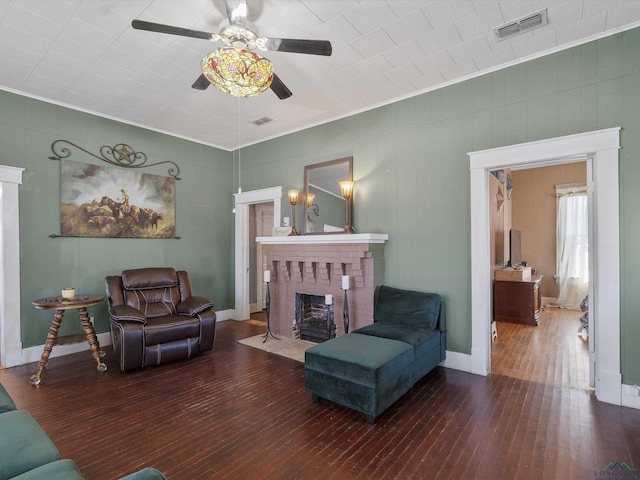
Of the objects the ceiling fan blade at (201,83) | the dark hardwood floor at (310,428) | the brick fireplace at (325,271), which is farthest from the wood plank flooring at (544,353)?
the ceiling fan blade at (201,83)

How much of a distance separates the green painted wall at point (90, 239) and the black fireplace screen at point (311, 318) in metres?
1.78

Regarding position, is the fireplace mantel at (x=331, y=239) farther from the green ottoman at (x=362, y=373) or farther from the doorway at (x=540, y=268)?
the doorway at (x=540, y=268)

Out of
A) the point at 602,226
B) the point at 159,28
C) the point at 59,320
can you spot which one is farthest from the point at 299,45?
the point at 59,320

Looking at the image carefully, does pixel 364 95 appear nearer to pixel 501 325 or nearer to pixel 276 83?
pixel 276 83

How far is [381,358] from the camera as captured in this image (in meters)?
2.56

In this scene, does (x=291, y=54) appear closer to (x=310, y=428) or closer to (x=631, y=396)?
(x=310, y=428)

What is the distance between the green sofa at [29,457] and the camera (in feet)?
3.90

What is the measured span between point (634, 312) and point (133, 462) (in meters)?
3.84

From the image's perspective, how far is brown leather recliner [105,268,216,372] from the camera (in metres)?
3.45

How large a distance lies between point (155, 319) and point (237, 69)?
2988mm

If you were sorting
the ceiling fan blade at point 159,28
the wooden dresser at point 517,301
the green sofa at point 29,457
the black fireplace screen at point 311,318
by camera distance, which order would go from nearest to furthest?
the green sofa at point 29,457
the ceiling fan blade at point 159,28
the black fireplace screen at point 311,318
the wooden dresser at point 517,301

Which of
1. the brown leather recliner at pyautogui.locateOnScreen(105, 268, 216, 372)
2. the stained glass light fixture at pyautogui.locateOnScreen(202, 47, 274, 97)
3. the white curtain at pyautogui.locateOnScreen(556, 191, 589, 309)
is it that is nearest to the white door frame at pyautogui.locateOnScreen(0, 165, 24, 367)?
the brown leather recliner at pyautogui.locateOnScreen(105, 268, 216, 372)

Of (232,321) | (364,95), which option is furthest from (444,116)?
(232,321)

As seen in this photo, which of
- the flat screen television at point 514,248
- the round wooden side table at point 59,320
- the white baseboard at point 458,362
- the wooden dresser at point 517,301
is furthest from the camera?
the flat screen television at point 514,248
